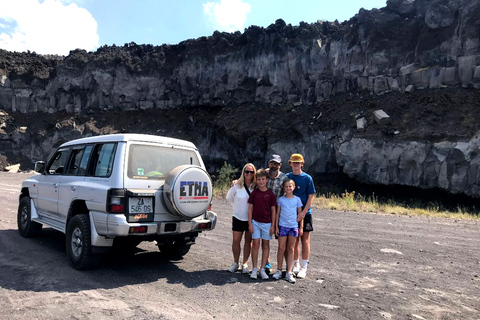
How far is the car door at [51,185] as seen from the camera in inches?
269

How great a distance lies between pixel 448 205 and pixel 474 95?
6783 mm

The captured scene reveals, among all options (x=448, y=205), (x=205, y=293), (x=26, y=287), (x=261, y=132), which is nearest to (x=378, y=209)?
(x=448, y=205)

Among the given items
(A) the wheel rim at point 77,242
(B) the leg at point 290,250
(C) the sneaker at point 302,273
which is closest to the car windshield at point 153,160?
(A) the wheel rim at point 77,242

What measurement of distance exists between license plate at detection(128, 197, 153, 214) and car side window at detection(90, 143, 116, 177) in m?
0.62

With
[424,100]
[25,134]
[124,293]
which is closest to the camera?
[124,293]

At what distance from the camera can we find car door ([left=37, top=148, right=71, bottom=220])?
6829 mm

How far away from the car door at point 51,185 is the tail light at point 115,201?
7.13 feet

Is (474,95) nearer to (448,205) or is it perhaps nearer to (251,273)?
(448,205)

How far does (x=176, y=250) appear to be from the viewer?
679 centimetres

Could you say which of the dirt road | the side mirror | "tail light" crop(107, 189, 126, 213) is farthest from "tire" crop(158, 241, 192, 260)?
the side mirror

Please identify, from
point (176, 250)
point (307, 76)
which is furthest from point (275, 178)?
point (307, 76)

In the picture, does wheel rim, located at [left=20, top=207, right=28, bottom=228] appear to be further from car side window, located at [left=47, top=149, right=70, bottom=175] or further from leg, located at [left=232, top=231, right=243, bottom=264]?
leg, located at [left=232, top=231, right=243, bottom=264]

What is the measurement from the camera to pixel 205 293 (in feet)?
16.1

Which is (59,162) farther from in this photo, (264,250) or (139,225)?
(264,250)
